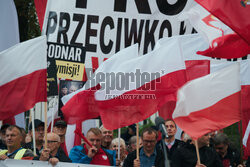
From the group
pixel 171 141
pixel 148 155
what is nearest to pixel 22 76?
pixel 148 155

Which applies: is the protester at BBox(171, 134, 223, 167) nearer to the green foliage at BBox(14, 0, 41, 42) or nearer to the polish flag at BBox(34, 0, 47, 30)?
the polish flag at BBox(34, 0, 47, 30)

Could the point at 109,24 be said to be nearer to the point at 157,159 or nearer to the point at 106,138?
the point at 106,138

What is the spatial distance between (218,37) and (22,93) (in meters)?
3.00

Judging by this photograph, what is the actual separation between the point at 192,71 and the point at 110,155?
8.01 ft

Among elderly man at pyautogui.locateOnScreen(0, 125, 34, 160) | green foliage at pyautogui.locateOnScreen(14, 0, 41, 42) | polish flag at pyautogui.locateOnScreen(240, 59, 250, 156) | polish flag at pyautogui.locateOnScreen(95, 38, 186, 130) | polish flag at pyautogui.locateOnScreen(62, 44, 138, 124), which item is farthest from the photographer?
green foliage at pyautogui.locateOnScreen(14, 0, 41, 42)

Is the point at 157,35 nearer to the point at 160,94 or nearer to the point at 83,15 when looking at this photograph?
the point at 83,15

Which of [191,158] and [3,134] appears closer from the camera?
[191,158]

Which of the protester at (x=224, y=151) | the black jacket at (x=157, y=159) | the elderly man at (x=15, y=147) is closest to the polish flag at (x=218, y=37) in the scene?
the black jacket at (x=157, y=159)

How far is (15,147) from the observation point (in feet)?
26.0

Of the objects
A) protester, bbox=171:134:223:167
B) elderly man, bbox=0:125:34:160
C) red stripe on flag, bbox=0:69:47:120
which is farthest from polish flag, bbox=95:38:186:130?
elderly man, bbox=0:125:34:160

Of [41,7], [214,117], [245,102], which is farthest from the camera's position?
[41,7]

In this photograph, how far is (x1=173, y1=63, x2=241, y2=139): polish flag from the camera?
7.89 m

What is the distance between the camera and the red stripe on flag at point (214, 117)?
783 cm

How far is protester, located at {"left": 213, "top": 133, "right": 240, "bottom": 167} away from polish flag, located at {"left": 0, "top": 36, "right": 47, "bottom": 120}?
307 cm
